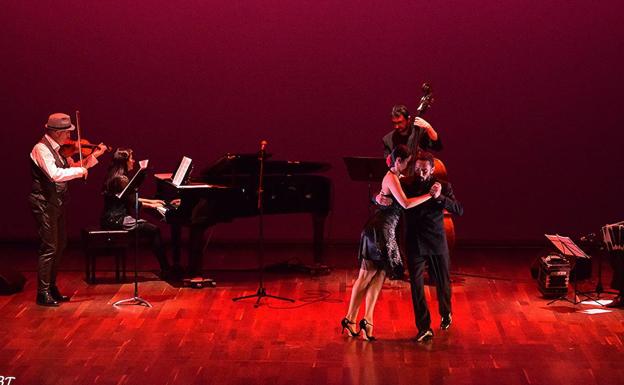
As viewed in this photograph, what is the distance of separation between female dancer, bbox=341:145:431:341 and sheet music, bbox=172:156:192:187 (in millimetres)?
2272

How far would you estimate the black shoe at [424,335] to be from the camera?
22.9 feet

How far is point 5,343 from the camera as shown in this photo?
696cm

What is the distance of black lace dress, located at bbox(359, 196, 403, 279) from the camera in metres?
6.75

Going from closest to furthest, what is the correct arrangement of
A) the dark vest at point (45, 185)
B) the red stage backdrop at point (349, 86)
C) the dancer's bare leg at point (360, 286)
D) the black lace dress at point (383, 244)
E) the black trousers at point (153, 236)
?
the black lace dress at point (383, 244), the dancer's bare leg at point (360, 286), the dark vest at point (45, 185), the black trousers at point (153, 236), the red stage backdrop at point (349, 86)

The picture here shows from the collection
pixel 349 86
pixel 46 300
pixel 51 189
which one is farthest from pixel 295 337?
pixel 349 86

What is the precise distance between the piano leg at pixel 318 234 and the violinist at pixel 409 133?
109 centimetres

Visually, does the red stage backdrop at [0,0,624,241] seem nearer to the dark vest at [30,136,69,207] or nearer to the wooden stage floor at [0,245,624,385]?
the wooden stage floor at [0,245,624,385]

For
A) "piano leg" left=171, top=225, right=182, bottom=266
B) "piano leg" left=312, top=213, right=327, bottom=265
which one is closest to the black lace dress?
"piano leg" left=312, top=213, right=327, bottom=265

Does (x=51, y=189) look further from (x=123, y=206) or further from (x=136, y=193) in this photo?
(x=123, y=206)

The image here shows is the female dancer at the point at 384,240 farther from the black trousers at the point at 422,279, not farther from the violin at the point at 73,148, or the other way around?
the violin at the point at 73,148

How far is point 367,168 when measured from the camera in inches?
331

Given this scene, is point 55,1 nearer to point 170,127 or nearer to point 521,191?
point 170,127

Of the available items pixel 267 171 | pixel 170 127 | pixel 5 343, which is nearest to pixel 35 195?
pixel 5 343

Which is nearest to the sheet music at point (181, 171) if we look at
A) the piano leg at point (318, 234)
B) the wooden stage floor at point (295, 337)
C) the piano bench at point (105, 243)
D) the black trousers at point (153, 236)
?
the black trousers at point (153, 236)
